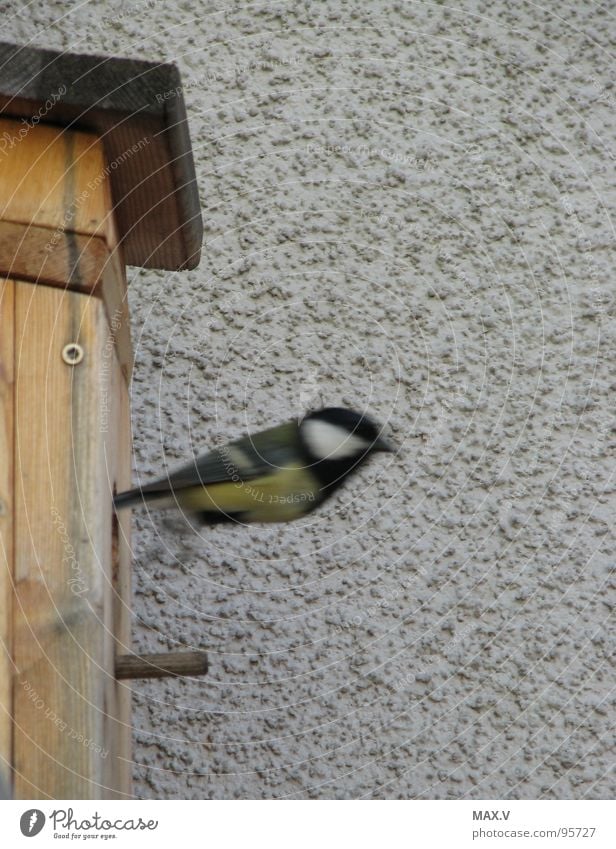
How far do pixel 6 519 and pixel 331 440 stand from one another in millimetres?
438

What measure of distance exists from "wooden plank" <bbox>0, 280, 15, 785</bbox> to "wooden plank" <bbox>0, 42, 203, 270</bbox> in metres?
0.11

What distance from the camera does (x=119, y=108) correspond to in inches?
24.3

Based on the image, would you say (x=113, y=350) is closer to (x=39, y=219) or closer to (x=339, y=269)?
(x=39, y=219)

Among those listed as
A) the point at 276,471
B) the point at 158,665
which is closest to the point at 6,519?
the point at 158,665

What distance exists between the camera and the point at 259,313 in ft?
3.59

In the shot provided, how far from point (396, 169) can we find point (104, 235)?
553 millimetres

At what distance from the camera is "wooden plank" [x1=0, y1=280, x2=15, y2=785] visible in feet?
1.93

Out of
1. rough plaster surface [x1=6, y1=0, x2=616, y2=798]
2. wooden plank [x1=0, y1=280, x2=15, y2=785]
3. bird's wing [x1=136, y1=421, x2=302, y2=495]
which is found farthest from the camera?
rough plaster surface [x1=6, y1=0, x2=616, y2=798]
